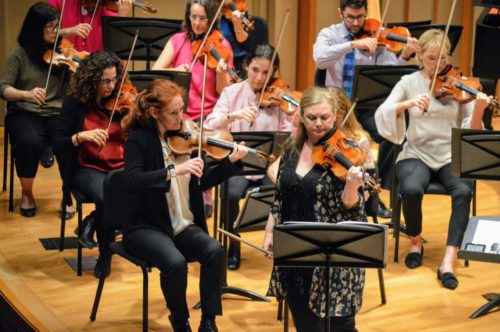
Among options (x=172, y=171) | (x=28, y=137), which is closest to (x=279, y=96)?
(x=172, y=171)

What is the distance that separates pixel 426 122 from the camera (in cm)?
501

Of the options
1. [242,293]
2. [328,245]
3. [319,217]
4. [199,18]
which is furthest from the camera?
[199,18]

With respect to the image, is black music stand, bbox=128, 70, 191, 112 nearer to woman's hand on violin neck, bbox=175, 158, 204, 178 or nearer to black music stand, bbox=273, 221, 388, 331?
woman's hand on violin neck, bbox=175, 158, 204, 178

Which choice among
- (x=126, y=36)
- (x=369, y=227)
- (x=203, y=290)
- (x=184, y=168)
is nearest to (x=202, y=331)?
(x=203, y=290)

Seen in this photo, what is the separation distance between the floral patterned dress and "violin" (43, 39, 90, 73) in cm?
217

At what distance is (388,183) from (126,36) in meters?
1.83

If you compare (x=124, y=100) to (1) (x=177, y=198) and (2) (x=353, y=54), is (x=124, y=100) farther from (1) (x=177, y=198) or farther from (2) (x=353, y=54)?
(2) (x=353, y=54)

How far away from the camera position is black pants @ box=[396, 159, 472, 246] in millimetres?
4828

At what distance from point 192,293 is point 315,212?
1287mm

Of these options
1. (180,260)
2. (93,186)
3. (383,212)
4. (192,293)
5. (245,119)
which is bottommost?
(192,293)

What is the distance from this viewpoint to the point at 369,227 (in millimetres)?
3160

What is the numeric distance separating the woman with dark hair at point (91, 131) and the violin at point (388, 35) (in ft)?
5.50

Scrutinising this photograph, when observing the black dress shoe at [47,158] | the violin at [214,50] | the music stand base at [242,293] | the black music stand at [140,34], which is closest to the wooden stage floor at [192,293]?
the music stand base at [242,293]

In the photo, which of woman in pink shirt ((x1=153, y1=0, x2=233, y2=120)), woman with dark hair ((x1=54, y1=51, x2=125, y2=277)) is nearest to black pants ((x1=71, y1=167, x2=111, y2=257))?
woman with dark hair ((x1=54, y1=51, x2=125, y2=277))
